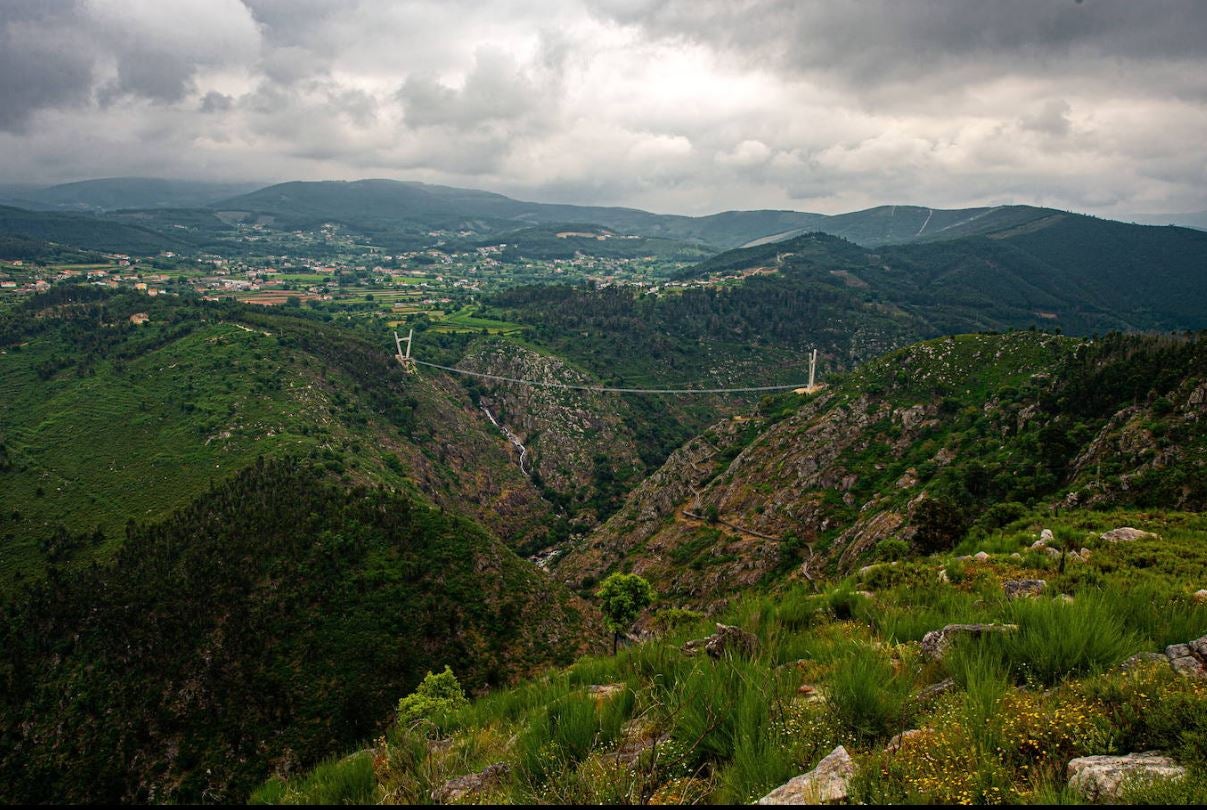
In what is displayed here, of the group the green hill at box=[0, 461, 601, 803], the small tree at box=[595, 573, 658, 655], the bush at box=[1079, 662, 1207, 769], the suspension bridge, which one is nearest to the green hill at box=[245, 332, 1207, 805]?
the bush at box=[1079, 662, 1207, 769]

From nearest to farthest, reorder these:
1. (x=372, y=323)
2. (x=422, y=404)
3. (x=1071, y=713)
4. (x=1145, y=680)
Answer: (x=1071, y=713) < (x=1145, y=680) < (x=422, y=404) < (x=372, y=323)

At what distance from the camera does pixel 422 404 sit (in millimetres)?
82500

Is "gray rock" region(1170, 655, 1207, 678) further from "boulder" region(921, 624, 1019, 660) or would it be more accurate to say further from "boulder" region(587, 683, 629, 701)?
"boulder" region(587, 683, 629, 701)

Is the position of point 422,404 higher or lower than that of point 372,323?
lower

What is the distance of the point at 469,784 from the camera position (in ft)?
16.8

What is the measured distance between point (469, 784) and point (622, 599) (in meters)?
29.7

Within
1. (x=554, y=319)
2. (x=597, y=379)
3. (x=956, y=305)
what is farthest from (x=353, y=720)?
(x=956, y=305)

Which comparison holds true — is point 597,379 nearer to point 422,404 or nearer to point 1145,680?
point 422,404

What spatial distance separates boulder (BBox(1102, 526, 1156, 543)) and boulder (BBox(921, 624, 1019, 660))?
413 inches

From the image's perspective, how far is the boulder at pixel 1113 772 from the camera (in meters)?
3.30

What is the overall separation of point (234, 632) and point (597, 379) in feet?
249

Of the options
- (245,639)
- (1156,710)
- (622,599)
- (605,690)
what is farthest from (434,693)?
(1156,710)

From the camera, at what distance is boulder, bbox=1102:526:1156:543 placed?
1308cm

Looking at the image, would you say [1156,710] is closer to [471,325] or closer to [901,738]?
[901,738]
